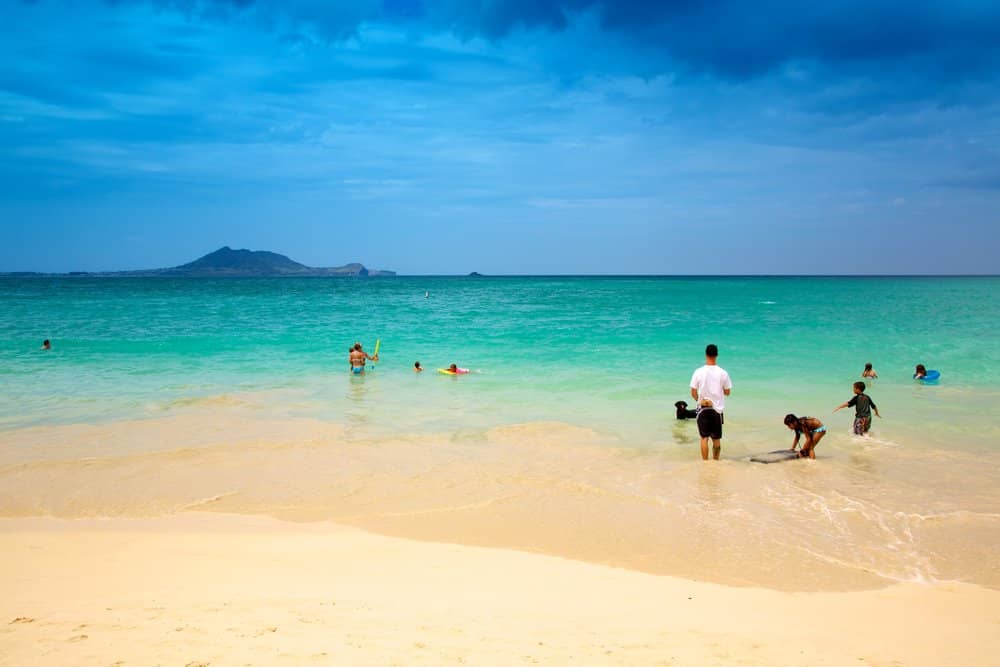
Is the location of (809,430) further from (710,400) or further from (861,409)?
(861,409)

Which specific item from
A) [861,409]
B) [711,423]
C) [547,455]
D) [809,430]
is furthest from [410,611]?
[861,409]

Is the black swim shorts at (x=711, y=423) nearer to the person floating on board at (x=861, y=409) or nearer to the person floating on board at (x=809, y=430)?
the person floating on board at (x=809, y=430)

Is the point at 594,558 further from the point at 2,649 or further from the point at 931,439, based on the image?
the point at 931,439

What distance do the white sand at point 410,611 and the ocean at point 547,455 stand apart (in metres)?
0.73

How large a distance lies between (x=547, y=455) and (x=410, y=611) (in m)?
5.85

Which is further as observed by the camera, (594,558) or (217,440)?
(217,440)

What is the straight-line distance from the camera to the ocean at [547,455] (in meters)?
6.93

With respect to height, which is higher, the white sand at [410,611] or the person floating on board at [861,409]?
the person floating on board at [861,409]

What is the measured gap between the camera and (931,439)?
11.4 metres

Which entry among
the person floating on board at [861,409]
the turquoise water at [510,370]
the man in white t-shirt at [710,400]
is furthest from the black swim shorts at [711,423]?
the person floating on board at [861,409]

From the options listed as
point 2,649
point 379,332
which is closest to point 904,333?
point 379,332

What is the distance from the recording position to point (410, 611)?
4789 millimetres

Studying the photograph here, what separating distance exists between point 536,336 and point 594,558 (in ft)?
80.6

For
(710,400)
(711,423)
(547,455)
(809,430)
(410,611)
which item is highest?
(710,400)
